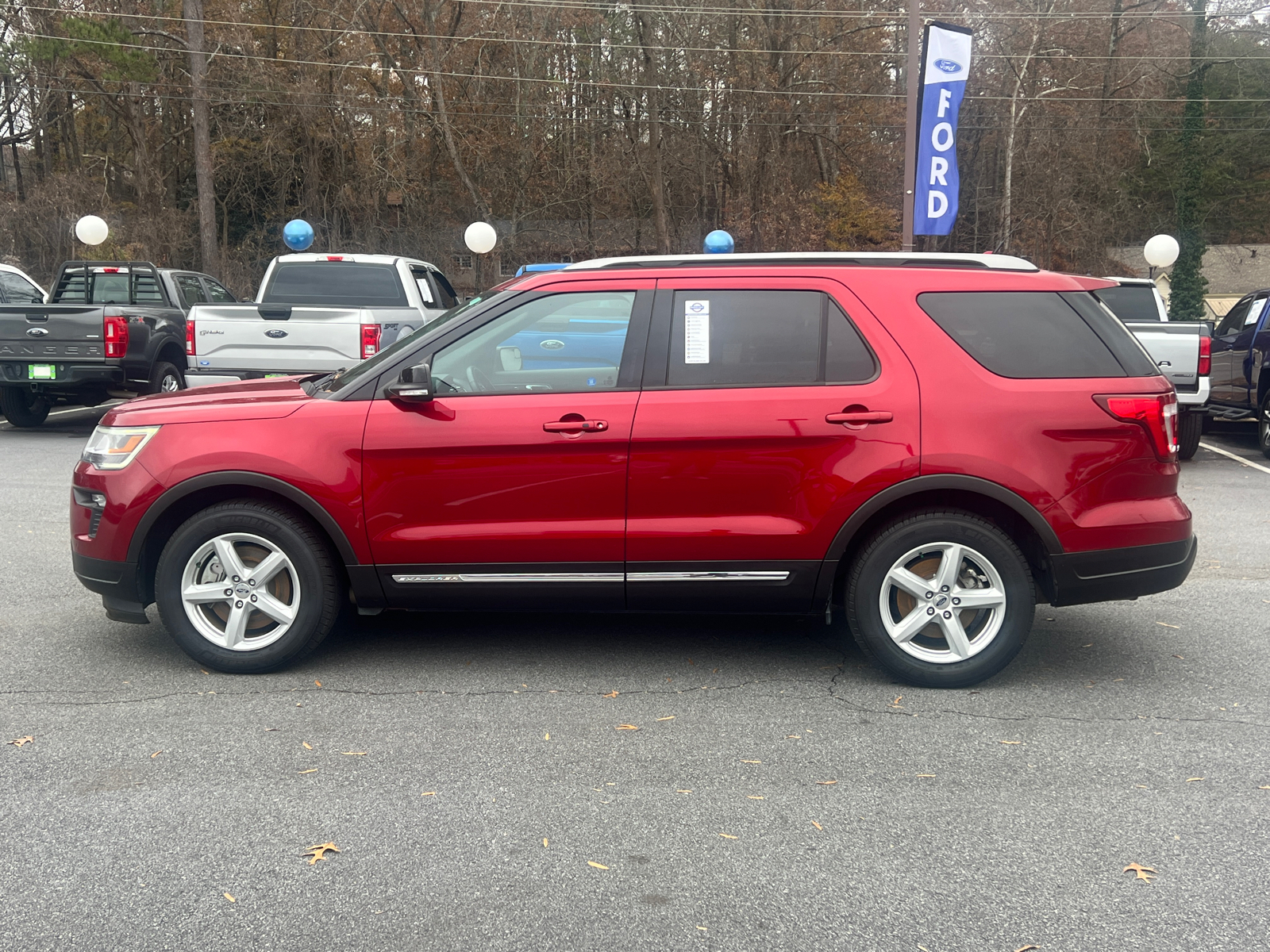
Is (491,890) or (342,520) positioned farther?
(342,520)

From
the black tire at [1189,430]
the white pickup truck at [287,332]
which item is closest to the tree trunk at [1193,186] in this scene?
the black tire at [1189,430]

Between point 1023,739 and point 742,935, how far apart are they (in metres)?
1.81

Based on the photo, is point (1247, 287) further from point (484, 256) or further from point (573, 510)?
point (573, 510)

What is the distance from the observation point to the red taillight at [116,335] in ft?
42.1

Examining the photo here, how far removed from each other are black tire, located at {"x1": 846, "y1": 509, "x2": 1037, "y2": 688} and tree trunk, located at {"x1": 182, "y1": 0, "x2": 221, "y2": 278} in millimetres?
26805

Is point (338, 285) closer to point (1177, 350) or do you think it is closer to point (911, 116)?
point (1177, 350)

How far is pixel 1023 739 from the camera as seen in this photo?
4.29 meters

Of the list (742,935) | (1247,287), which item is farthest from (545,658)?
(1247,287)

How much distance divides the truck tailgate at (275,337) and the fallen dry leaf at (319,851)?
334 inches

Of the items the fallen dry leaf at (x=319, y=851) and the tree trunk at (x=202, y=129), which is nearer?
the fallen dry leaf at (x=319, y=851)

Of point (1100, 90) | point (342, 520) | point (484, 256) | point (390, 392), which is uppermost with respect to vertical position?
point (1100, 90)

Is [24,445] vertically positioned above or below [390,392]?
below

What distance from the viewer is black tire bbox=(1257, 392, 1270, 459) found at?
487 inches

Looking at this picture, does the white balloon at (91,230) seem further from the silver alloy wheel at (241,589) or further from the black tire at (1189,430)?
the silver alloy wheel at (241,589)
